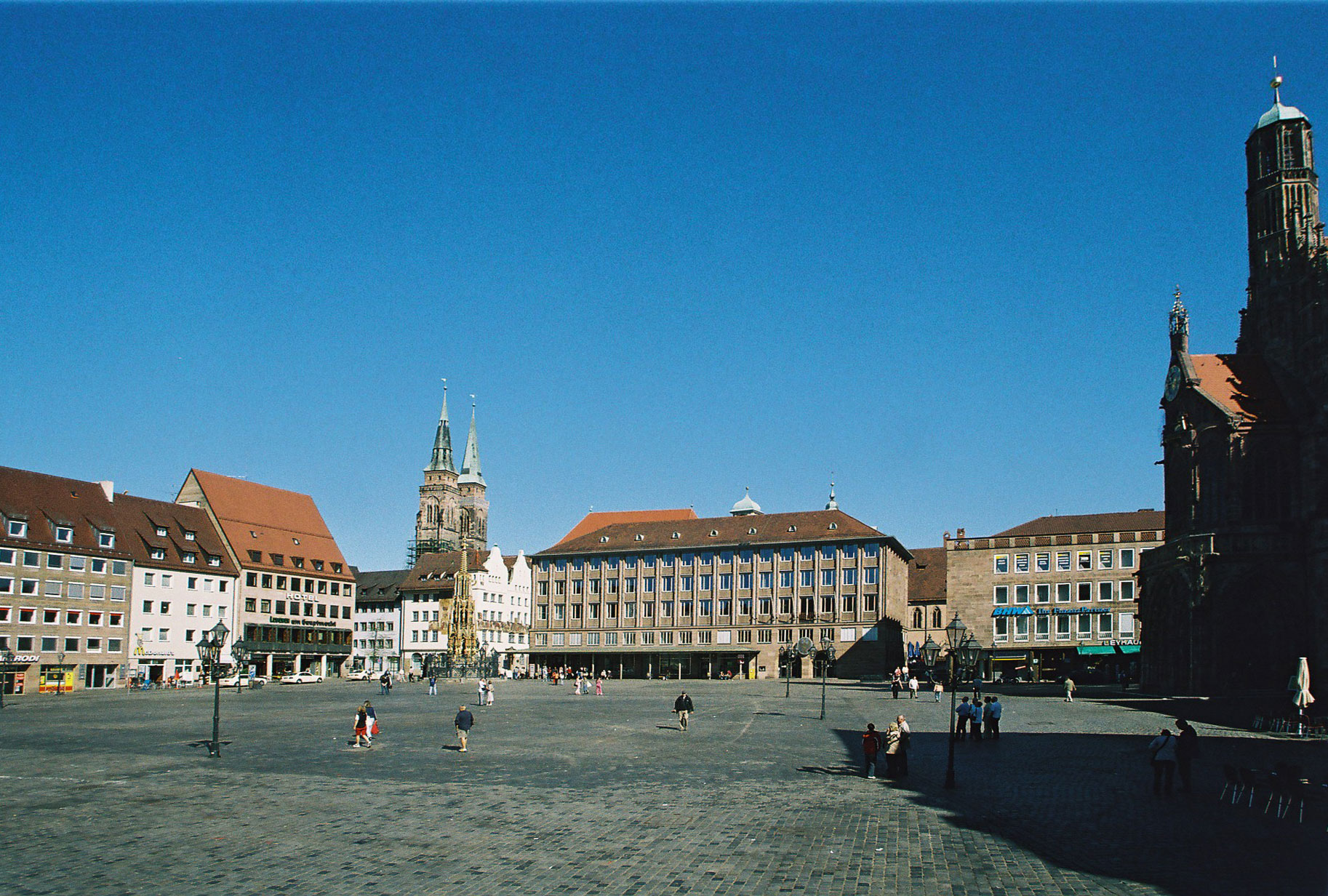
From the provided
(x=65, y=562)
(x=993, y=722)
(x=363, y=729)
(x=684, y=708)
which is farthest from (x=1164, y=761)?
(x=65, y=562)

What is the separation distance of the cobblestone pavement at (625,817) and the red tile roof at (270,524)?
207 feet

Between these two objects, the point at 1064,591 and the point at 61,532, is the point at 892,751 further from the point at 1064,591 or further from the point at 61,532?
the point at 61,532

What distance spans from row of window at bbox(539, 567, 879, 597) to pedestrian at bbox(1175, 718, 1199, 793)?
247 ft

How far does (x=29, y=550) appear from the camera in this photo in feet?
247

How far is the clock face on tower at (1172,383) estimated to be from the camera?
211 ft

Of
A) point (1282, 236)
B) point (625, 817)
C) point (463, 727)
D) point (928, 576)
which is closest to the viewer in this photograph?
point (625, 817)

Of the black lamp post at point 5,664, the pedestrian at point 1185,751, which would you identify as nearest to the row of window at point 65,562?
the black lamp post at point 5,664

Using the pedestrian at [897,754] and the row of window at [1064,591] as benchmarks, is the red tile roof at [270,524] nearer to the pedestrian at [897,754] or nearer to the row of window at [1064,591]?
the row of window at [1064,591]

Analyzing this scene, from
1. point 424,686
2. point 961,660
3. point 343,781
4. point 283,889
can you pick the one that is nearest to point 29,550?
point 424,686

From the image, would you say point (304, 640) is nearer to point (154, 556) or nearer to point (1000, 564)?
point (154, 556)

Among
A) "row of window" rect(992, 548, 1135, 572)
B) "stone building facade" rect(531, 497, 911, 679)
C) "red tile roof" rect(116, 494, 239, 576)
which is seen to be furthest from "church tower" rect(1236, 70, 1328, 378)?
"red tile roof" rect(116, 494, 239, 576)

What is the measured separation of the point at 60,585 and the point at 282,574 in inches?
953

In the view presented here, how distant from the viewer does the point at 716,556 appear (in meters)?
106

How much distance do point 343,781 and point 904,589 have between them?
293 ft
